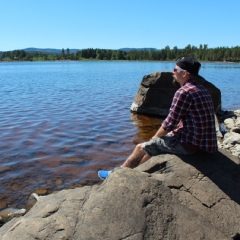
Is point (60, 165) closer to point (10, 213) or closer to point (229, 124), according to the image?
point (10, 213)

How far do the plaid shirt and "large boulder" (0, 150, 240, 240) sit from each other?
422 millimetres

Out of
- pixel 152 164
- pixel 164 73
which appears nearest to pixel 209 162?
pixel 152 164

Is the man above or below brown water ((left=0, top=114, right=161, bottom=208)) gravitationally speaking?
above

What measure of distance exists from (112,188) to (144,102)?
1342 cm

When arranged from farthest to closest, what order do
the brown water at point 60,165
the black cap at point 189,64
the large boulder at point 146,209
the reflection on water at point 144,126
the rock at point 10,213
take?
1. the reflection on water at point 144,126
2. the brown water at point 60,165
3. the rock at point 10,213
4. the black cap at point 189,64
5. the large boulder at point 146,209

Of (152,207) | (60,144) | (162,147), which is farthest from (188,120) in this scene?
(60,144)

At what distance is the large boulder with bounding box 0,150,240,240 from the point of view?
411 centimetres

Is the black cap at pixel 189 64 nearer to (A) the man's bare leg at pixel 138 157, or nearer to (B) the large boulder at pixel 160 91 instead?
(A) the man's bare leg at pixel 138 157

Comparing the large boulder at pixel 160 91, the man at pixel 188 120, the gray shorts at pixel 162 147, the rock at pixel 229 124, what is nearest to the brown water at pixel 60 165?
the gray shorts at pixel 162 147

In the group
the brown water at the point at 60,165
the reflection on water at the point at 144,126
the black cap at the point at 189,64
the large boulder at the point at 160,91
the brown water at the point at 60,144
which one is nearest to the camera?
the black cap at the point at 189,64

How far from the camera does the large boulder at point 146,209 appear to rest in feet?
13.5

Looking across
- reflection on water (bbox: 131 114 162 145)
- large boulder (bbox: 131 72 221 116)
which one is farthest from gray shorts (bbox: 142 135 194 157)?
large boulder (bbox: 131 72 221 116)

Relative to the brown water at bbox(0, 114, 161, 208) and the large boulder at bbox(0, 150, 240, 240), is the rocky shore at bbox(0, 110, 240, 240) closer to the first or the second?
the large boulder at bbox(0, 150, 240, 240)

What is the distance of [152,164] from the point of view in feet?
19.1
